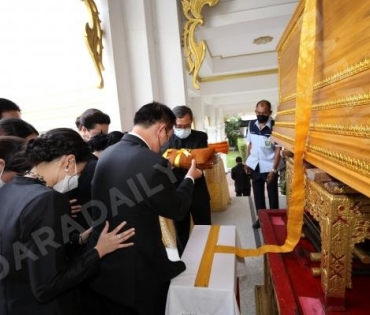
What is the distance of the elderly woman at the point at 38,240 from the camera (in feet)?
2.90

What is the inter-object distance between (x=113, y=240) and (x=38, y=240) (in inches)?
14.4

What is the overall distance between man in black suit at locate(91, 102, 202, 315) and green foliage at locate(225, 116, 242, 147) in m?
18.5

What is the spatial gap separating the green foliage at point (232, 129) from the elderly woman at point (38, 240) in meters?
18.8

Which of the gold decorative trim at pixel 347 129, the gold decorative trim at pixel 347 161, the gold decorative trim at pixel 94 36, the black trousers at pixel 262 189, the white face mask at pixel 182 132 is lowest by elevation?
the black trousers at pixel 262 189

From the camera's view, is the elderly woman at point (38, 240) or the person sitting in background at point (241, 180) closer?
the elderly woman at point (38, 240)

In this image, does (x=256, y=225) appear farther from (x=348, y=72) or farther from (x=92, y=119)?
(x=348, y=72)

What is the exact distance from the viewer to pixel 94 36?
245cm

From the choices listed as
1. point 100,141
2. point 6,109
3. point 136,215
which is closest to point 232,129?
point 100,141

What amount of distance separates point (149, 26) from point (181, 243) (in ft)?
7.79

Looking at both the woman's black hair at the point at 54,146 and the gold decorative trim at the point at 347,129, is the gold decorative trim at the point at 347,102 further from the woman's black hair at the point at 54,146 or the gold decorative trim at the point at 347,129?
the woman's black hair at the point at 54,146

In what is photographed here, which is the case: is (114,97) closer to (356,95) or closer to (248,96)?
(356,95)

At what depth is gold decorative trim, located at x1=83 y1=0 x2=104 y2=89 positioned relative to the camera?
2371 mm

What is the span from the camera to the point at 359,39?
646 millimetres

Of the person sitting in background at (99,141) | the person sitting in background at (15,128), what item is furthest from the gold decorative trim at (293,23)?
the person sitting in background at (15,128)
